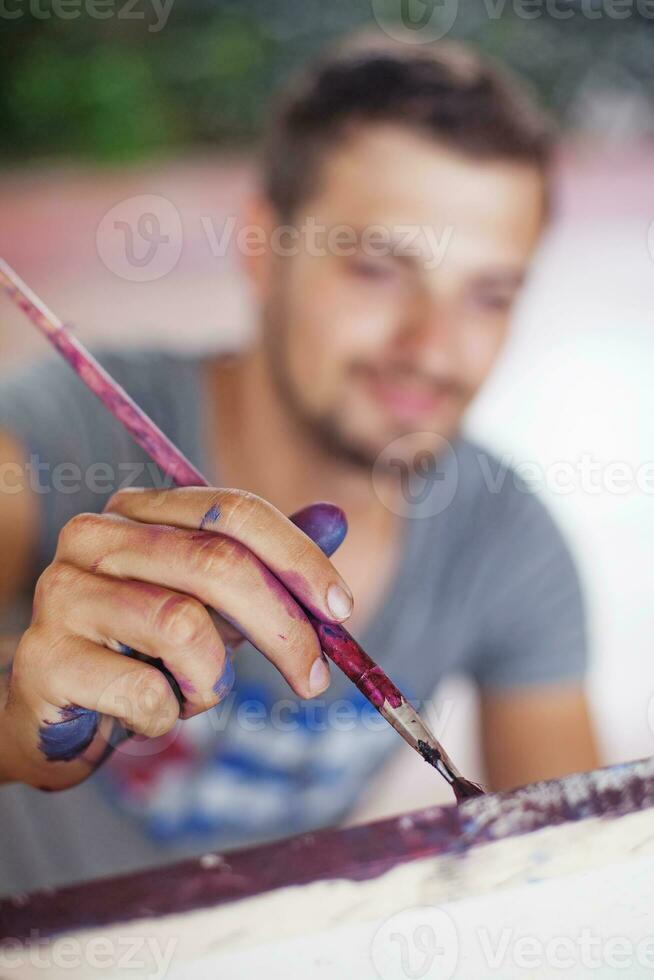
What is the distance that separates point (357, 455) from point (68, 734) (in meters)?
0.54

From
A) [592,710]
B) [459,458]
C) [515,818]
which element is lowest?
[592,710]

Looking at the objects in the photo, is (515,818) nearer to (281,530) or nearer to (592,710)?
(281,530)

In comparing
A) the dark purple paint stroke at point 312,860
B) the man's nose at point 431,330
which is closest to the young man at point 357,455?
the man's nose at point 431,330

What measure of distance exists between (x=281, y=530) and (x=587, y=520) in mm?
825

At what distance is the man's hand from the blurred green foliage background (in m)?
0.81

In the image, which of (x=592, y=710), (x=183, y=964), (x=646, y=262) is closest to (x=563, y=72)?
(x=646, y=262)

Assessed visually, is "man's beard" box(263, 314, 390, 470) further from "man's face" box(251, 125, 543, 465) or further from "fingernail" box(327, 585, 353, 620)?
"fingernail" box(327, 585, 353, 620)

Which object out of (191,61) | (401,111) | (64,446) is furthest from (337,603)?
(191,61)

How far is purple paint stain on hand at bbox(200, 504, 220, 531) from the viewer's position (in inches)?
14.3

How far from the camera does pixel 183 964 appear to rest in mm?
432

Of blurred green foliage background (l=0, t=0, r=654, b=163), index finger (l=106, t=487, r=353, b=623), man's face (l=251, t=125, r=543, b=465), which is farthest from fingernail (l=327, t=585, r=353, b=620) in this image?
blurred green foliage background (l=0, t=0, r=654, b=163)

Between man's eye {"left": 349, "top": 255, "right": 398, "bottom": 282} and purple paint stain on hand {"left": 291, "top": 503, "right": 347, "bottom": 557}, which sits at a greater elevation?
purple paint stain on hand {"left": 291, "top": 503, "right": 347, "bottom": 557}

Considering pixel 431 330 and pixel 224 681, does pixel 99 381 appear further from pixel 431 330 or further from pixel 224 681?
pixel 431 330

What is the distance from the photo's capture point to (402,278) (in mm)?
839
